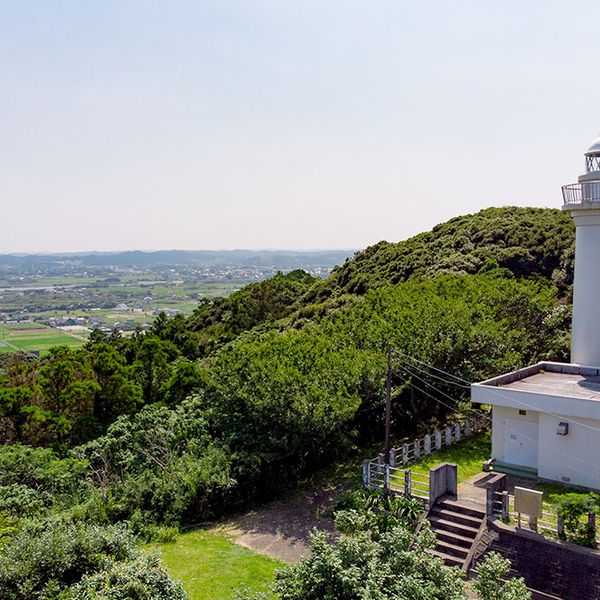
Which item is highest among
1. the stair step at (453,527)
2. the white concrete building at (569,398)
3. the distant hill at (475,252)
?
the distant hill at (475,252)

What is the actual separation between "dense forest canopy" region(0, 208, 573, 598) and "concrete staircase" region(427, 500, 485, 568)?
408 centimetres

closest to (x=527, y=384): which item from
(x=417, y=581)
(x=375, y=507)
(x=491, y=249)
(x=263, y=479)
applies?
(x=375, y=507)

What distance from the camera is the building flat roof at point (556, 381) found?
14.6 meters

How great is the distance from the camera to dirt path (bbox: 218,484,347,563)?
13938mm

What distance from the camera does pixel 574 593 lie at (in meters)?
→ 10.4

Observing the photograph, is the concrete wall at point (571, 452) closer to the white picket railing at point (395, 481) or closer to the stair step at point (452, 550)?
the white picket railing at point (395, 481)

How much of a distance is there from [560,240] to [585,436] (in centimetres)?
2698

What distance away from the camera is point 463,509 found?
41.6 ft

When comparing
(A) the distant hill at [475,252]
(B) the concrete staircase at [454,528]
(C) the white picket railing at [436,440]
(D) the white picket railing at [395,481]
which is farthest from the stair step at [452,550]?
(A) the distant hill at [475,252]

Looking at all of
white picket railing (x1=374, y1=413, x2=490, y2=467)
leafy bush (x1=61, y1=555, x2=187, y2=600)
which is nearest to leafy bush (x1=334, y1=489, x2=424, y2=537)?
white picket railing (x1=374, y1=413, x2=490, y2=467)

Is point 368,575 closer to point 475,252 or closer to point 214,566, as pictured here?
point 214,566

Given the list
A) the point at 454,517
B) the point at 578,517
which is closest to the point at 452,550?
the point at 454,517

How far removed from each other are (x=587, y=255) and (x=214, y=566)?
12912 mm

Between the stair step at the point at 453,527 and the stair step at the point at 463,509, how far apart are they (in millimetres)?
287
